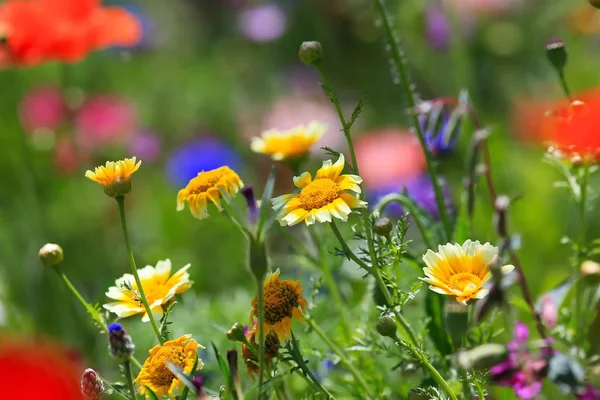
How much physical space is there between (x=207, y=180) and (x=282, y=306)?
8cm

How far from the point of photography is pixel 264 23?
199 cm

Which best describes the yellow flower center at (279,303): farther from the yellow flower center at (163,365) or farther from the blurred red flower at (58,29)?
the blurred red flower at (58,29)

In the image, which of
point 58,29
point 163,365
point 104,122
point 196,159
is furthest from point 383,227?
point 104,122

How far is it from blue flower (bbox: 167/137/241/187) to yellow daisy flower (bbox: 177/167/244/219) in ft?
3.21

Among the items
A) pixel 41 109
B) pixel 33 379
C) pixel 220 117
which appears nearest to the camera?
pixel 33 379

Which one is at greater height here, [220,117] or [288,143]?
[288,143]

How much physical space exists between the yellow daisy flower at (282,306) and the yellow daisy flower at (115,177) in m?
0.09

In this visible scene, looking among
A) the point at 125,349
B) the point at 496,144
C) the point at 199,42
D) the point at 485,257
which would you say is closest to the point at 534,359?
the point at 485,257

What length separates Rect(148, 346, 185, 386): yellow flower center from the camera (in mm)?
413

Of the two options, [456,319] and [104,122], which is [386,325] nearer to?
[456,319]

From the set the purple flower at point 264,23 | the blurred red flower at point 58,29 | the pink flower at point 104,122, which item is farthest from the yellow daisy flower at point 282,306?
the purple flower at point 264,23

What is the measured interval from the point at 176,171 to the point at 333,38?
565mm

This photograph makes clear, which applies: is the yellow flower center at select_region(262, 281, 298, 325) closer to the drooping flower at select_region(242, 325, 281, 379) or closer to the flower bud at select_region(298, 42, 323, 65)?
the drooping flower at select_region(242, 325, 281, 379)

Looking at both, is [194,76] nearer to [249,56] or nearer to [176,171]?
[249,56]
